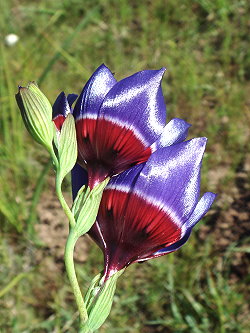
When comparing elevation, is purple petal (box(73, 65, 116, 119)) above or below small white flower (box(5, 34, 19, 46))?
above

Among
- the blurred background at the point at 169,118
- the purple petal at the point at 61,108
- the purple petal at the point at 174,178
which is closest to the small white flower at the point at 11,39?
the blurred background at the point at 169,118

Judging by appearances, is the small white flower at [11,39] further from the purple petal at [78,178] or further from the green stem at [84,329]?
the green stem at [84,329]

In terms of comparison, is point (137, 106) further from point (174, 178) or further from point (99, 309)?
point (99, 309)

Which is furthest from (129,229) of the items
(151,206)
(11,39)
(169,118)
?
(11,39)

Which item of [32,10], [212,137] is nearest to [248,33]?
[212,137]

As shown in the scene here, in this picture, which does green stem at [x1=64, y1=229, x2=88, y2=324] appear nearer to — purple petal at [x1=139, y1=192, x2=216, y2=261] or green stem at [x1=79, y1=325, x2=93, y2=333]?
green stem at [x1=79, y1=325, x2=93, y2=333]

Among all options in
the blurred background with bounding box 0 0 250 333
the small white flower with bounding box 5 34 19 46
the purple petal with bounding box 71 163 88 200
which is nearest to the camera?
the purple petal with bounding box 71 163 88 200

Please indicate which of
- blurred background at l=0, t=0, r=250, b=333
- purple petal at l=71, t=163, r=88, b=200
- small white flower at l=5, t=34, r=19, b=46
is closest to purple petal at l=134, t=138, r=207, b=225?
purple petal at l=71, t=163, r=88, b=200
